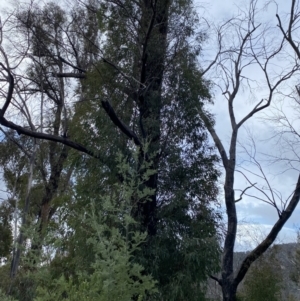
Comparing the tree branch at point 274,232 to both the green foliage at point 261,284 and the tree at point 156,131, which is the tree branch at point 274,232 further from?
the tree at point 156,131

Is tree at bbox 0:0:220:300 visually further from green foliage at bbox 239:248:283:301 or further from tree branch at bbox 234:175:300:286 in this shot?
green foliage at bbox 239:248:283:301

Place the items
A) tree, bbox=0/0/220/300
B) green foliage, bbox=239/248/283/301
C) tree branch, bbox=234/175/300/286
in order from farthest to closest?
green foliage, bbox=239/248/283/301, tree branch, bbox=234/175/300/286, tree, bbox=0/0/220/300

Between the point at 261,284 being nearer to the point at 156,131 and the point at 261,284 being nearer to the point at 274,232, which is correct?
the point at 274,232

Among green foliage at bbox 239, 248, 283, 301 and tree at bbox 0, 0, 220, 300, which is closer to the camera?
tree at bbox 0, 0, 220, 300

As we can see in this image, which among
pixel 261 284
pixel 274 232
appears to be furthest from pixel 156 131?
pixel 261 284

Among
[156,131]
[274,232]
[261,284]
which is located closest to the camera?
[156,131]

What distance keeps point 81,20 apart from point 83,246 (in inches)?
273

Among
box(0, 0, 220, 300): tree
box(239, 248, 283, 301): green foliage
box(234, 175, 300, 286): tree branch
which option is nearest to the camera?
box(0, 0, 220, 300): tree

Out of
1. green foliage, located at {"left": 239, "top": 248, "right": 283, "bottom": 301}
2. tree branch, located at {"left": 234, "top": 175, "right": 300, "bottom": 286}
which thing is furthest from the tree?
green foliage, located at {"left": 239, "top": 248, "right": 283, "bottom": 301}

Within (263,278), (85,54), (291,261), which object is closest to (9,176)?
Answer: (85,54)

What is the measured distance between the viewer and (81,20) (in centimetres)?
1508

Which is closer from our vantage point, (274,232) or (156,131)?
(156,131)

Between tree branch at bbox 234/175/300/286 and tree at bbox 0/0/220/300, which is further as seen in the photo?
tree branch at bbox 234/175/300/286

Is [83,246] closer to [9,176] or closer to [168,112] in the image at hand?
[168,112]
